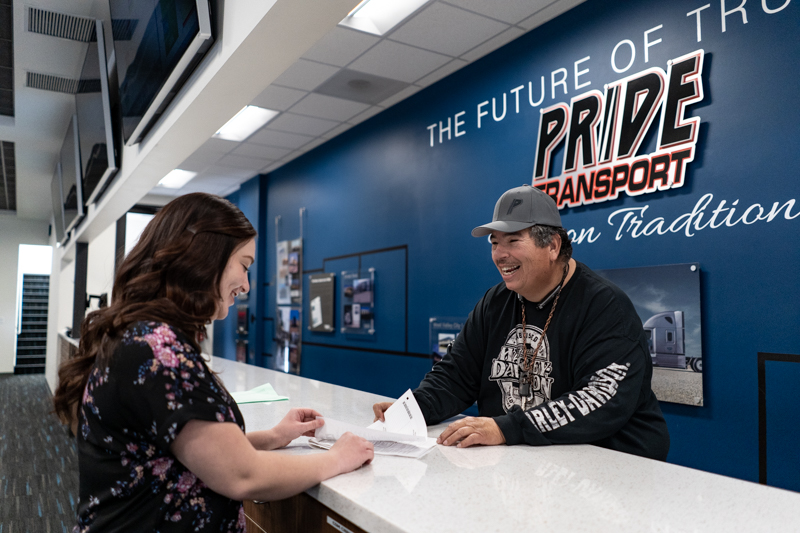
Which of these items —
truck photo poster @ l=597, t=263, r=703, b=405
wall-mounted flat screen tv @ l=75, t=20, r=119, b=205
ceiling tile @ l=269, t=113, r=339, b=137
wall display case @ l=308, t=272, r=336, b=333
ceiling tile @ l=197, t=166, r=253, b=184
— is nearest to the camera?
truck photo poster @ l=597, t=263, r=703, b=405

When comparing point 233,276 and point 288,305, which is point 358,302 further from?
point 233,276

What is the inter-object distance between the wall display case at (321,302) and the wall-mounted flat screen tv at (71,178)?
7.79 ft

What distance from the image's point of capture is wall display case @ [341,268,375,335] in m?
5.16

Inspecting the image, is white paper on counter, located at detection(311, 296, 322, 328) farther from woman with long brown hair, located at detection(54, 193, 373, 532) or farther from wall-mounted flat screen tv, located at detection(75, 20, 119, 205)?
woman with long brown hair, located at detection(54, 193, 373, 532)

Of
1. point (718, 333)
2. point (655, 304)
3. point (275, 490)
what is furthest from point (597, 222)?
point (275, 490)

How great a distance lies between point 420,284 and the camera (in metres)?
4.55

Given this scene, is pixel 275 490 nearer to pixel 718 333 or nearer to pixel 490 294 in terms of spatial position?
pixel 490 294

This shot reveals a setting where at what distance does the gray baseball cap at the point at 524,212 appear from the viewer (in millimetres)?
1810

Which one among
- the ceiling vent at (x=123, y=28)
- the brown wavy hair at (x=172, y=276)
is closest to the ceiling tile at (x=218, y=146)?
the ceiling vent at (x=123, y=28)

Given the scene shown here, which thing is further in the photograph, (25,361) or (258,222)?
(25,361)

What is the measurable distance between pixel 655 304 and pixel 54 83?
5.10 meters

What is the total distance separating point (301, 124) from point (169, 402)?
4739 mm

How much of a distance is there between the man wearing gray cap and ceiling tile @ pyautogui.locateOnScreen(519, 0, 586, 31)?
1.96 meters

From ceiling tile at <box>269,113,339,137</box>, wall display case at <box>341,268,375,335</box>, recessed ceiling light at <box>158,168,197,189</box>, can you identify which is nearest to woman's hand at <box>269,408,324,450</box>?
wall display case at <box>341,268,375,335</box>
